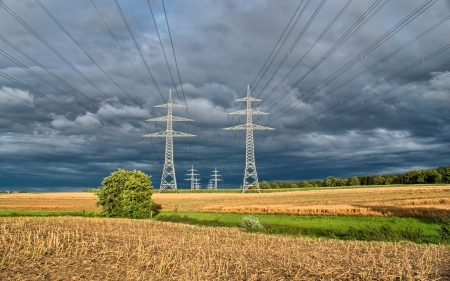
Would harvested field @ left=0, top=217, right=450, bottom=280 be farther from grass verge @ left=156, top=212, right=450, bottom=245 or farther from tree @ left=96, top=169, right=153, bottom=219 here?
tree @ left=96, top=169, right=153, bottom=219

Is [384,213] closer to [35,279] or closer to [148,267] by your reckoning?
[148,267]

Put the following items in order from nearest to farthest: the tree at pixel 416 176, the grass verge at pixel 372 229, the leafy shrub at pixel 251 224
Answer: the grass verge at pixel 372 229 < the leafy shrub at pixel 251 224 < the tree at pixel 416 176

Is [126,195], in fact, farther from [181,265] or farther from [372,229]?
[181,265]

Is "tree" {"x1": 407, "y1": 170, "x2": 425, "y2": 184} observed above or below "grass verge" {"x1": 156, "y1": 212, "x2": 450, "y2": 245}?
above

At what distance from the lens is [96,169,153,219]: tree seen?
62312 millimetres

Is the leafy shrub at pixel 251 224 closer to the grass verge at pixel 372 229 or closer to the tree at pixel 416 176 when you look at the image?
the grass verge at pixel 372 229

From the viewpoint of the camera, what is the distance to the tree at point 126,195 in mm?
62312

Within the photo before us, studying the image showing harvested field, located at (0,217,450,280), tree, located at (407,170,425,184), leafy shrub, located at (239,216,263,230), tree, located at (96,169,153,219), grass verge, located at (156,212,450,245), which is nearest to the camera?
harvested field, located at (0,217,450,280)

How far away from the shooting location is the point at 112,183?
6556 cm

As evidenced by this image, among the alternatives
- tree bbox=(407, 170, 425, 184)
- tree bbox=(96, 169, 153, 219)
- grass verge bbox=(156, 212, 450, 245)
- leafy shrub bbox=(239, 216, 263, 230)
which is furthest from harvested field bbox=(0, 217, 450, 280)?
tree bbox=(407, 170, 425, 184)

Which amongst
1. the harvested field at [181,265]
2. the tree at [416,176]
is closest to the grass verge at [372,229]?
the harvested field at [181,265]

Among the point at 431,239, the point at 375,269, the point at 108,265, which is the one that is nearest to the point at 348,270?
the point at 375,269

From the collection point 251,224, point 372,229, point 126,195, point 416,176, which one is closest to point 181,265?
point 372,229

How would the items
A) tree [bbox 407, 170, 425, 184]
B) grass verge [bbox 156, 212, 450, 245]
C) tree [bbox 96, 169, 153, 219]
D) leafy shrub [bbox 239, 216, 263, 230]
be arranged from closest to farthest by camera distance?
grass verge [bbox 156, 212, 450, 245]
leafy shrub [bbox 239, 216, 263, 230]
tree [bbox 96, 169, 153, 219]
tree [bbox 407, 170, 425, 184]
